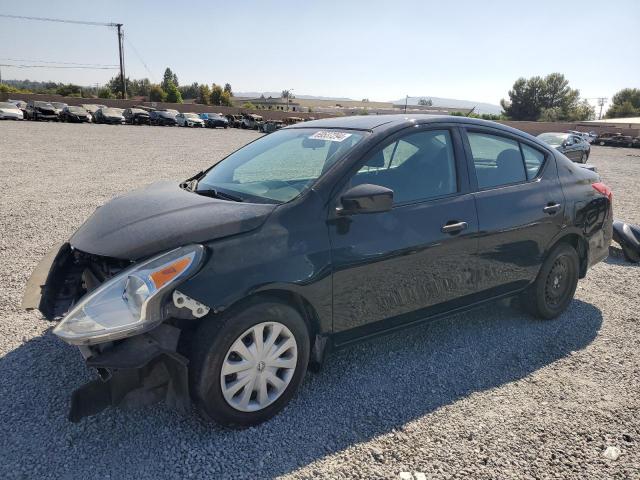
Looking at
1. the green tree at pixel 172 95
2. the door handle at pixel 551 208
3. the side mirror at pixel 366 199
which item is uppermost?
the green tree at pixel 172 95

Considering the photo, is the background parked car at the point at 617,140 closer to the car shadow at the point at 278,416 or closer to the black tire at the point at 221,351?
the car shadow at the point at 278,416

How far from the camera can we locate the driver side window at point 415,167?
326cm

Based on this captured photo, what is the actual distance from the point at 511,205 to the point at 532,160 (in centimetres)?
65

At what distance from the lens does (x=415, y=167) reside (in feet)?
11.4

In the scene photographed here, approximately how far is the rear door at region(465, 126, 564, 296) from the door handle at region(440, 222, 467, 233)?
0.20 metres

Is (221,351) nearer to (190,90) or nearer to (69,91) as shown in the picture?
(69,91)

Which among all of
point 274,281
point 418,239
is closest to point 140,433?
point 274,281

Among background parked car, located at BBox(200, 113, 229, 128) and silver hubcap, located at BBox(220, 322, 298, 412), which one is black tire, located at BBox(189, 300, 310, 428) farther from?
background parked car, located at BBox(200, 113, 229, 128)

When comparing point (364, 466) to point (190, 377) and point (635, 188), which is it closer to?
point (190, 377)

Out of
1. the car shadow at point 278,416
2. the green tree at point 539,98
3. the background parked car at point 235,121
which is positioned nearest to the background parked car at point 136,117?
the background parked car at point 235,121

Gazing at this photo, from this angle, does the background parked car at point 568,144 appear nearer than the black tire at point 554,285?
No

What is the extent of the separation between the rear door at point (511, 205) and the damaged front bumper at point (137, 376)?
2270mm

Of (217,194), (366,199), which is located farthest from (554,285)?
(217,194)

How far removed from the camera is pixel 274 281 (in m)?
2.67
